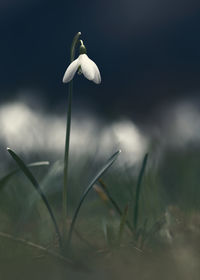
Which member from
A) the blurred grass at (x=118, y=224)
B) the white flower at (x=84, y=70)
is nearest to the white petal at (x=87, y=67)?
the white flower at (x=84, y=70)

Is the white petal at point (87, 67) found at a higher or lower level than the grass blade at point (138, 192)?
higher

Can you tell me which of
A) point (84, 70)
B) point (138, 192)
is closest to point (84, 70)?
point (84, 70)

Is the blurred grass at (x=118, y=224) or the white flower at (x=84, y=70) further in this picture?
the white flower at (x=84, y=70)

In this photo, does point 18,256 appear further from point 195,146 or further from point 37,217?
point 195,146

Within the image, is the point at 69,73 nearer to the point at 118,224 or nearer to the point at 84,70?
the point at 84,70

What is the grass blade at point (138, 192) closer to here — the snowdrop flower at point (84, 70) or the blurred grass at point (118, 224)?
the blurred grass at point (118, 224)

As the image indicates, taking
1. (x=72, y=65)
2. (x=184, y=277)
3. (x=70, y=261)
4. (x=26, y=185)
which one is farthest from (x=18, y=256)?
(x=72, y=65)

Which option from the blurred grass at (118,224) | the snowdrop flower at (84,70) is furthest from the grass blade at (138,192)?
the snowdrop flower at (84,70)

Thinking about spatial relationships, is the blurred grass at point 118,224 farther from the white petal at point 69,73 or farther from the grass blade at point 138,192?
the white petal at point 69,73
